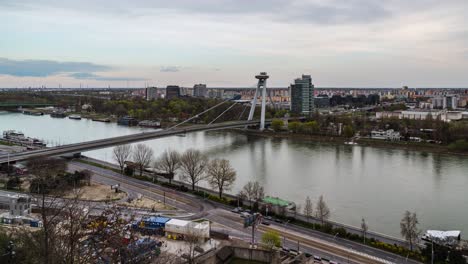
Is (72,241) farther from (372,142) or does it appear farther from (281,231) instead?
(372,142)

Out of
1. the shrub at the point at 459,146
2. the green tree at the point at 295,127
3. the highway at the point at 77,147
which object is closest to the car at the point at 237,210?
the highway at the point at 77,147

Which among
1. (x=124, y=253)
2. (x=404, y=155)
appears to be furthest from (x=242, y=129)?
(x=124, y=253)

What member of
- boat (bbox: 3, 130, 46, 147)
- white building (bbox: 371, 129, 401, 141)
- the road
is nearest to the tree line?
the road

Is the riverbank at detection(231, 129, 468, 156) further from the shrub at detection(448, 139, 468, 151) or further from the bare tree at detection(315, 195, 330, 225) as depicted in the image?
the bare tree at detection(315, 195, 330, 225)

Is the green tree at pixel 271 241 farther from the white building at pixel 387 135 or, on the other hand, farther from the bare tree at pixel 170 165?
the white building at pixel 387 135

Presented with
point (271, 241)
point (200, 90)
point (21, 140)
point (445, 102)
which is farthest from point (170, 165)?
point (200, 90)

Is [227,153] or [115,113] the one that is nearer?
[227,153]

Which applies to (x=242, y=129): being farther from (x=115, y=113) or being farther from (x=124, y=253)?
(x=124, y=253)
